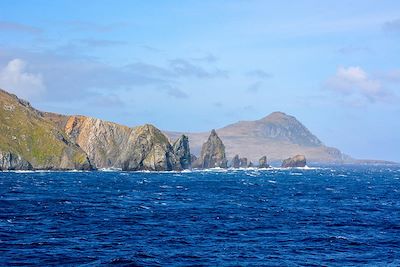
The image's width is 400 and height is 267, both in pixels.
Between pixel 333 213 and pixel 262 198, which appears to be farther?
pixel 262 198

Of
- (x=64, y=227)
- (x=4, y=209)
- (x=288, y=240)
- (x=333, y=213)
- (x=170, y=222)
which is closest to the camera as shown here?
(x=288, y=240)

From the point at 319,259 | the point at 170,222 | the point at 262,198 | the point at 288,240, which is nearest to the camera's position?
the point at 319,259

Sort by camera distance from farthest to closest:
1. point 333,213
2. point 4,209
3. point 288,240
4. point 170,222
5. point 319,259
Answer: point 333,213
point 4,209
point 170,222
point 288,240
point 319,259

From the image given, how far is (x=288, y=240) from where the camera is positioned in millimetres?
68062

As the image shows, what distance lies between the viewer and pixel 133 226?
7625 centimetres

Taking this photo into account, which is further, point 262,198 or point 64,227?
point 262,198

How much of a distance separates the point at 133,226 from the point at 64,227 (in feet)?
29.3

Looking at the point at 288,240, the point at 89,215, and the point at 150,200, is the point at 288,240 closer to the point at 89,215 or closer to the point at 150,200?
the point at 89,215

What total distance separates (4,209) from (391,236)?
5668cm

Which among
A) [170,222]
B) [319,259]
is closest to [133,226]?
[170,222]

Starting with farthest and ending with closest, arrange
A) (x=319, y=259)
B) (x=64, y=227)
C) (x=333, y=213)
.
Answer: (x=333, y=213), (x=64, y=227), (x=319, y=259)

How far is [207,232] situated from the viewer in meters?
72.4

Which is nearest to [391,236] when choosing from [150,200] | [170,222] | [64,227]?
[170,222]

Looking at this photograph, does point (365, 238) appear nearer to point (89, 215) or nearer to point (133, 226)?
point (133, 226)
